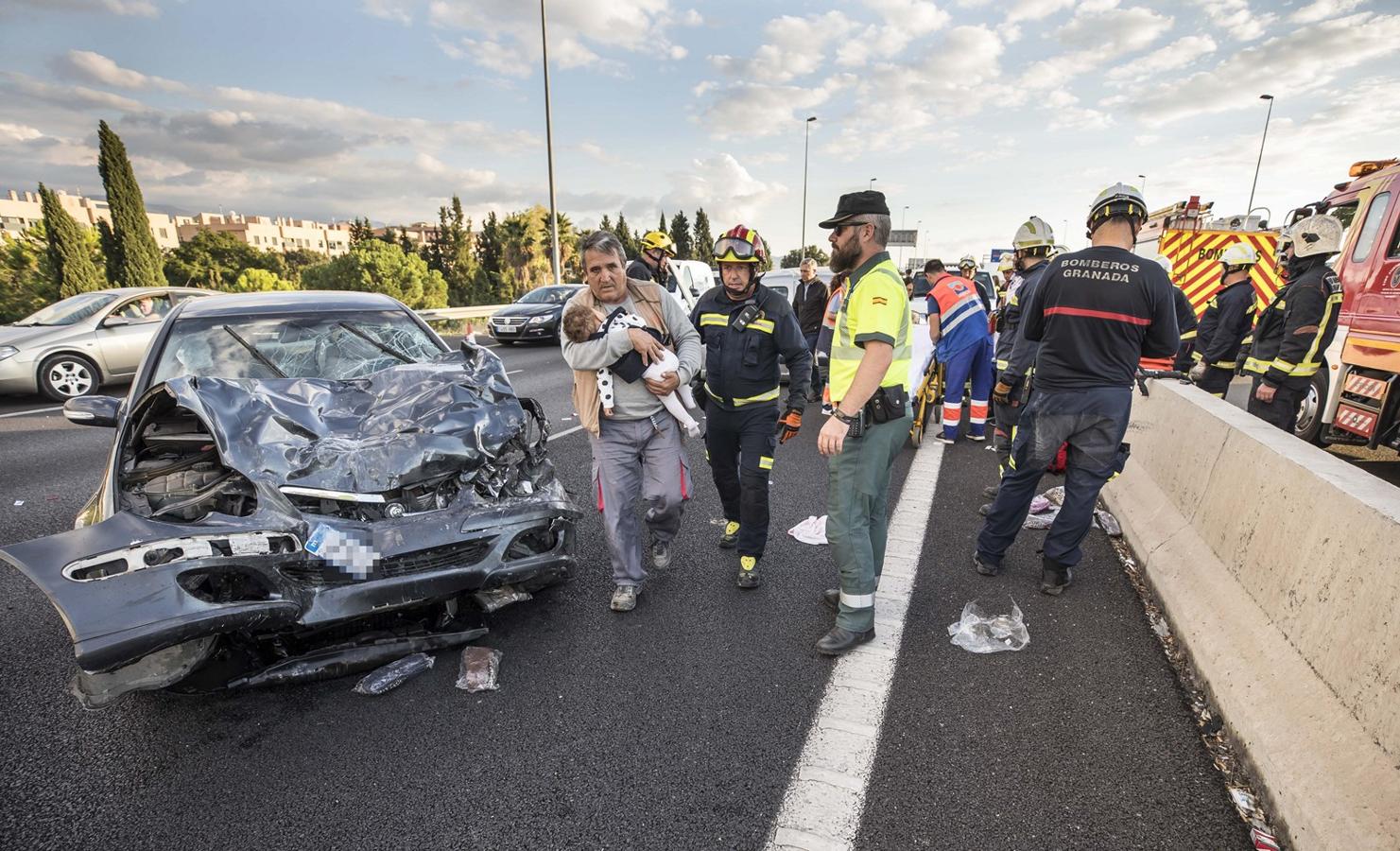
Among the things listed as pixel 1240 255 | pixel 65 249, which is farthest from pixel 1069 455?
pixel 65 249

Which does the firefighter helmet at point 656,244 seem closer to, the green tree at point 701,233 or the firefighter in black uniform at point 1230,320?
the firefighter in black uniform at point 1230,320

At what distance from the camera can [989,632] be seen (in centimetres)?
295

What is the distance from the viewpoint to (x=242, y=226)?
106m

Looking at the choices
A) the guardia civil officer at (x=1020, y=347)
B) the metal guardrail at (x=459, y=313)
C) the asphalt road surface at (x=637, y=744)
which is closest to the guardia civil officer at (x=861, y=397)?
the asphalt road surface at (x=637, y=744)

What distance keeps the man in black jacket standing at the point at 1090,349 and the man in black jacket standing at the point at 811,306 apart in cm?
303

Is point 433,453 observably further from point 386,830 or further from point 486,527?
point 386,830

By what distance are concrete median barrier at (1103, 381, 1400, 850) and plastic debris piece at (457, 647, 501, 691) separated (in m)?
2.68

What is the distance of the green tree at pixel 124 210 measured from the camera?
29.5 metres

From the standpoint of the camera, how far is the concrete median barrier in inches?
66.8

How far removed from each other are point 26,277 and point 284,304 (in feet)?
153

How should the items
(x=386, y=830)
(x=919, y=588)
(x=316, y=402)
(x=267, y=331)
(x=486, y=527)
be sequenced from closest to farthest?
1. (x=386, y=830)
2. (x=486, y=527)
3. (x=316, y=402)
4. (x=919, y=588)
5. (x=267, y=331)

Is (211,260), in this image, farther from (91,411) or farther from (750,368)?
(750,368)

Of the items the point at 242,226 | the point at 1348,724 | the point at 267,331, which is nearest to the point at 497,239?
the point at 267,331

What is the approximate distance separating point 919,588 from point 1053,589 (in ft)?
2.19
